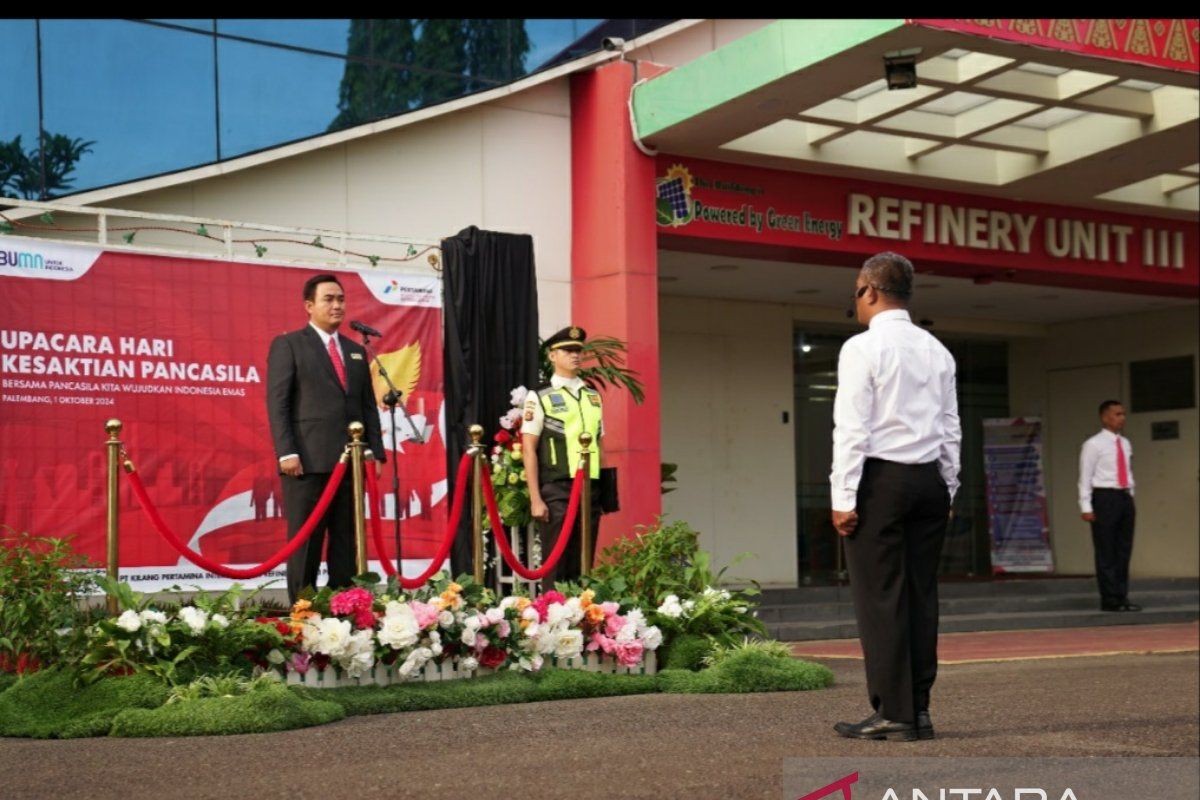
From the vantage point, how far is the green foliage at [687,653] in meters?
8.14

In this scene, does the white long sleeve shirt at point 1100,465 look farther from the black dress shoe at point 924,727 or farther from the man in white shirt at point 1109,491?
the black dress shoe at point 924,727

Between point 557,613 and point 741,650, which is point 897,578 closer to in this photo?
point 741,650

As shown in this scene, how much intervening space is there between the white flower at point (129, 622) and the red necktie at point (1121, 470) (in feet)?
32.5

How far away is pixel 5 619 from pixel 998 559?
1495cm

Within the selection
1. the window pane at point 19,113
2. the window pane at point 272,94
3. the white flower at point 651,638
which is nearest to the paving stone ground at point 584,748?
the white flower at point 651,638

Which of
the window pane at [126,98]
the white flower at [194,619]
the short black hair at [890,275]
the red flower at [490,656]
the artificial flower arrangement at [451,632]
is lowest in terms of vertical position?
the red flower at [490,656]

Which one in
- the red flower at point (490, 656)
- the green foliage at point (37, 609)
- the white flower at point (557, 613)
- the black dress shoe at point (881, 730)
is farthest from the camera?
the white flower at point (557, 613)

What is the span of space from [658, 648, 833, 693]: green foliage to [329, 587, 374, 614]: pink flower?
1.51 m

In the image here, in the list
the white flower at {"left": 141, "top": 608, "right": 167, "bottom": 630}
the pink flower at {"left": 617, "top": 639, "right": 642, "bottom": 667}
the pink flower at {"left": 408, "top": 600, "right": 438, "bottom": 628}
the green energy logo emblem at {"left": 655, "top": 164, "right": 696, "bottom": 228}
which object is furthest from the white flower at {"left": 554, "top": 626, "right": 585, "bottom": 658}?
the green energy logo emblem at {"left": 655, "top": 164, "right": 696, "bottom": 228}

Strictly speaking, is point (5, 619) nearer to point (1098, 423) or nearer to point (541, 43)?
point (541, 43)

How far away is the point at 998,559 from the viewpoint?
65.0ft

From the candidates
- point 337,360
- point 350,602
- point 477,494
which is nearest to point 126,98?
point 337,360
